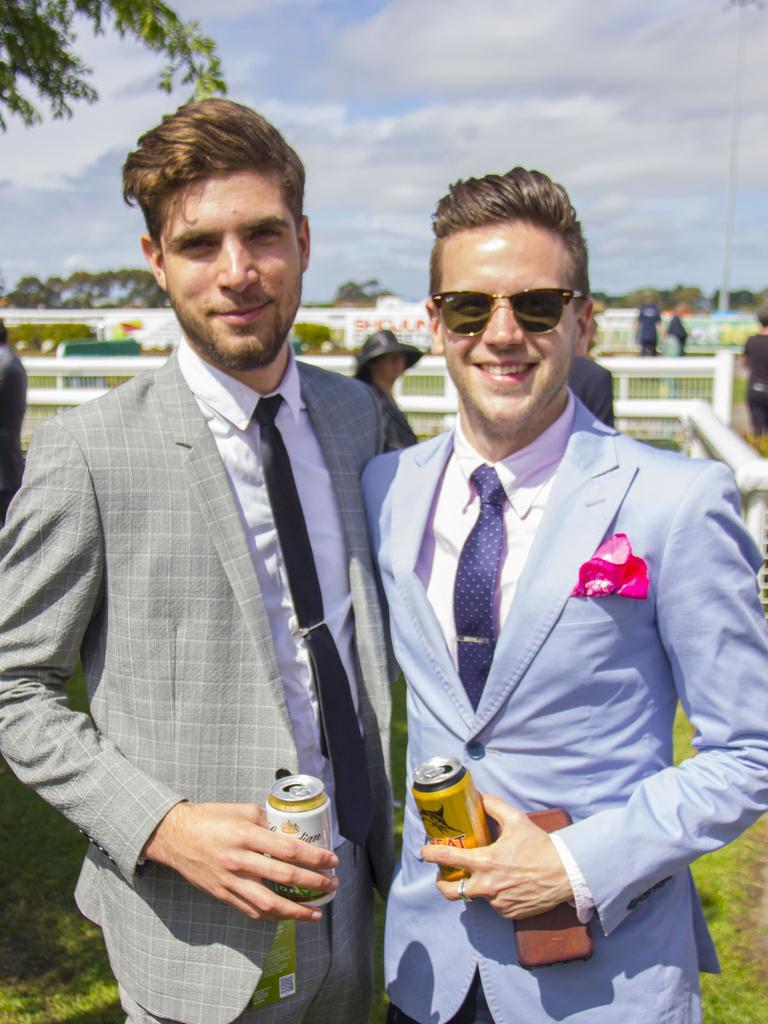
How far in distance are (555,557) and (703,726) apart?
416mm

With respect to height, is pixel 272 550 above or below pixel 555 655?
above

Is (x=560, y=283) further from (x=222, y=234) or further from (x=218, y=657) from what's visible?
(x=218, y=657)

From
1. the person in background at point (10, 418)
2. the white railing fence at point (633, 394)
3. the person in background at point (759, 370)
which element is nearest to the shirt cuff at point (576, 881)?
the white railing fence at point (633, 394)

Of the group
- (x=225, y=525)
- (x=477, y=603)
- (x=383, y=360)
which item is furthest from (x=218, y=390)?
(x=383, y=360)

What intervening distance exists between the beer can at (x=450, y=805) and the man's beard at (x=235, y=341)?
90 cm

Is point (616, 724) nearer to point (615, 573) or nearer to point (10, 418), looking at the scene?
point (615, 573)

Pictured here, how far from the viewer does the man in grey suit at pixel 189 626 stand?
1875 mm

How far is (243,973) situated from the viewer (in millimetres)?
1964

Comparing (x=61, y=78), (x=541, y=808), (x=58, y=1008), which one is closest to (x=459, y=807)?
(x=541, y=808)

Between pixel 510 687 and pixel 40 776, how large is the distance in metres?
0.92

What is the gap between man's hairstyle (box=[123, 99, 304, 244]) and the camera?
197 centimetres

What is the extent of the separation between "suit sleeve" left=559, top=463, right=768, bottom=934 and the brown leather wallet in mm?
56

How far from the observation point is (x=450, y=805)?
67.8 inches

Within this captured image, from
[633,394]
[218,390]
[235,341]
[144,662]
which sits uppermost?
[235,341]
